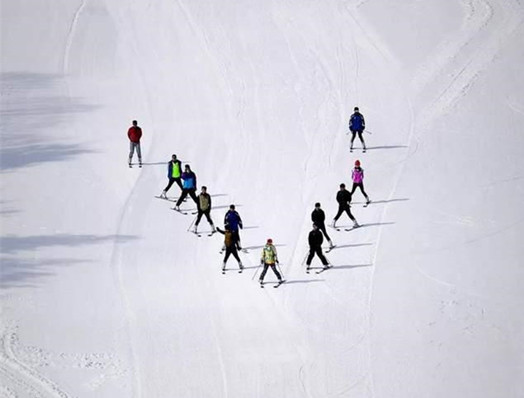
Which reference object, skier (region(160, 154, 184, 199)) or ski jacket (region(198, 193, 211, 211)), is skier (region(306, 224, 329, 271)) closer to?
ski jacket (region(198, 193, 211, 211))

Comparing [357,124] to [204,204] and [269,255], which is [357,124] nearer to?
[204,204]

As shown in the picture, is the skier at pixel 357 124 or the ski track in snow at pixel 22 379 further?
the skier at pixel 357 124

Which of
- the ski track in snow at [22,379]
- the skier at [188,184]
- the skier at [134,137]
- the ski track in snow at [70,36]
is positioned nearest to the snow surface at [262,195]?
the ski track in snow at [22,379]

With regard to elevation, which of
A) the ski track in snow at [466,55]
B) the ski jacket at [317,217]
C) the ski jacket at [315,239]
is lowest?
the ski jacket at [315,239]

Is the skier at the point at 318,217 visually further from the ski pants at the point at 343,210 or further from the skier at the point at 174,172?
the skier at the point at 174,172

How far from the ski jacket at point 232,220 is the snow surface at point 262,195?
0.95m

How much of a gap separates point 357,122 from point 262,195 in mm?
3643

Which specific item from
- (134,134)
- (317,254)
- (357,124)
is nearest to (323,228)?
(317,254)

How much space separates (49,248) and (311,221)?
622 centimetres

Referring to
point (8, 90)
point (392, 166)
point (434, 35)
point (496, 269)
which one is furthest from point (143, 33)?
point (496, 269)

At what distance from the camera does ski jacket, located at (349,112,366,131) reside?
→ 27.7 metres

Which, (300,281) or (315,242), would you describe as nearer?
(315,242)

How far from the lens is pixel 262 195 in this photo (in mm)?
26078

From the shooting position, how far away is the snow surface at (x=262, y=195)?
63.5 ft
